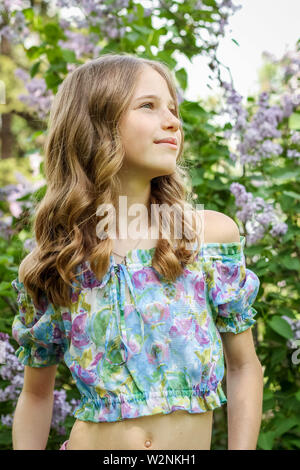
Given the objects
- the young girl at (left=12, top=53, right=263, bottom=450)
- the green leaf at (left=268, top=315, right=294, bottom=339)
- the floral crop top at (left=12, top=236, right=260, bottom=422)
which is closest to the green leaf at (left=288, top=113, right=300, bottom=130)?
the green leaf at (left=268, top=315, right=294, bottom=339)

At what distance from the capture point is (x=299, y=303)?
224 cm

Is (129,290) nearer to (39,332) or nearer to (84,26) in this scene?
(39,332)

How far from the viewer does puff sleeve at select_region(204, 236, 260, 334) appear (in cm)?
144

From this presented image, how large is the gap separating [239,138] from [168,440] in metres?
1.34

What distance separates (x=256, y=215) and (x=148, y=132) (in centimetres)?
84

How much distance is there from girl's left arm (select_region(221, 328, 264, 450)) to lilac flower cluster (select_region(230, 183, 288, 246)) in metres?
0.73

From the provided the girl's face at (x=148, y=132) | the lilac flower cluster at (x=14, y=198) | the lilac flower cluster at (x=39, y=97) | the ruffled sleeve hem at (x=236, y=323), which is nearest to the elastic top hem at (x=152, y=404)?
the ruffled sleeve hem at (x=236, y=323)

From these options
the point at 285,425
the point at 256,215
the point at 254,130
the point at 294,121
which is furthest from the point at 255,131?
the point at 285,425

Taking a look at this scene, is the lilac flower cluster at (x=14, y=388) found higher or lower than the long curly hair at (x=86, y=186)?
lower

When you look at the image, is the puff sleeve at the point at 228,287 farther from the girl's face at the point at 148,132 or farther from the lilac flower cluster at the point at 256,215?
the lilac flower cluster at the point at 256,215

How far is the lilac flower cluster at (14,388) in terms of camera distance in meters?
2.04

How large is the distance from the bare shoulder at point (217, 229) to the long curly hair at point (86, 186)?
30 mm

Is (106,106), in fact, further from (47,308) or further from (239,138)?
(239,138)

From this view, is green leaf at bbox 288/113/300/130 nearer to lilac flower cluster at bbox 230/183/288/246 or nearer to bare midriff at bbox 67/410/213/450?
lilac flower cluster at bbox 230/183/288/246
